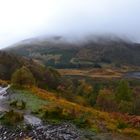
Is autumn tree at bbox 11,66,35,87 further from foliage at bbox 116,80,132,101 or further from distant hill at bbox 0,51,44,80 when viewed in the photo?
foliage at bbox 116,80,132,101

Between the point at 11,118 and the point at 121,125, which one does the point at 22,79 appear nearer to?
the point at 11,118

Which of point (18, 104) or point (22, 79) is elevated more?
point (22, 79)

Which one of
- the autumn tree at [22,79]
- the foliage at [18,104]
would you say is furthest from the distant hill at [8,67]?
the foliage at [18,104]

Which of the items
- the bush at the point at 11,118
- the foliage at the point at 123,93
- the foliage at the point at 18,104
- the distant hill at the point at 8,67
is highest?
the bush at the point at 11,118

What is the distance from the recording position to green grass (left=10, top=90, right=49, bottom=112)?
169ft

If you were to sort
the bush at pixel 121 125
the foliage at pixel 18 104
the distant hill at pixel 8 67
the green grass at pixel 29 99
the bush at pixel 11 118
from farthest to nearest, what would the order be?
the distant hill at pixel 8 67 → the green grass at pixel 29 99 → the foliage at pixel 18 104 → the bush at pixel 121 125 → the bush at pixel 11 118

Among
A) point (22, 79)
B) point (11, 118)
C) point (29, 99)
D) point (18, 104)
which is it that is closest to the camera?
point (11, 118)

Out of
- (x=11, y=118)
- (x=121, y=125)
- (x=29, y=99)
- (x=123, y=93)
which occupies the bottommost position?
(x=123, y=93)

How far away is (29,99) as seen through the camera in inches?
2271

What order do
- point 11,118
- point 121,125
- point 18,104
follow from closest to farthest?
1. point 11,118
2. point 121,125
3. point 18,104

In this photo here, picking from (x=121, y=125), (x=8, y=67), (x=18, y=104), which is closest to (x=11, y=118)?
(x=121, y=125)

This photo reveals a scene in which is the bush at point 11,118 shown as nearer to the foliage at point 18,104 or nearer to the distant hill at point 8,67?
the foliage at point 18,104

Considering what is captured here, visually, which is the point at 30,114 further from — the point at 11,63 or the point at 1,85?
the point at 11,63

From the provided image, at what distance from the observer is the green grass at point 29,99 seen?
5163 cm
